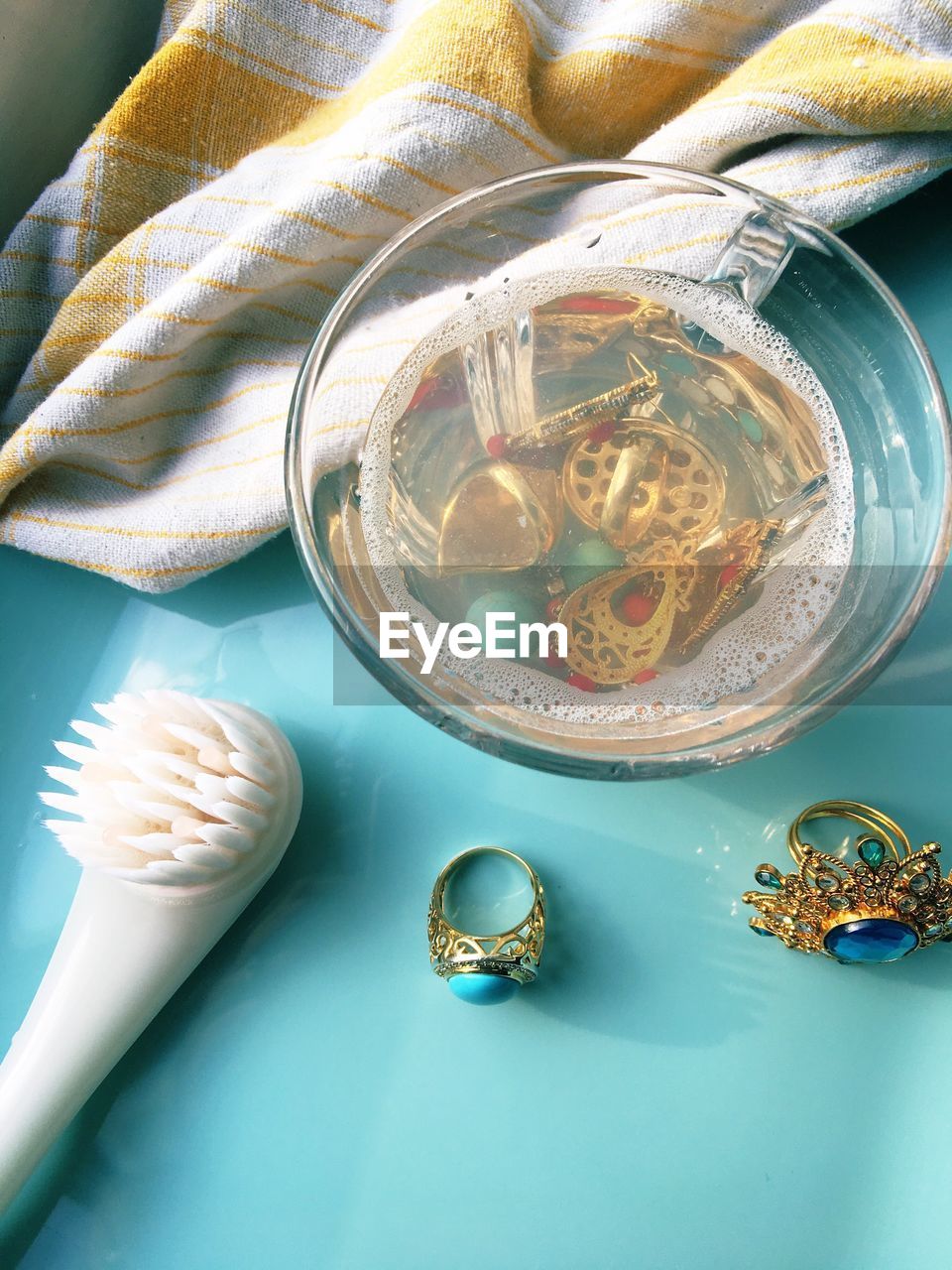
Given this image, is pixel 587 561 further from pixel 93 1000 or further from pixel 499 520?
pixel 93 1000

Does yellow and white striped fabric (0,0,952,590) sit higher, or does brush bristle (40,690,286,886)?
yellow and white striped fabric (0,0,952,590)

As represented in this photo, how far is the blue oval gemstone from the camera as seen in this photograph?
0.47 meters

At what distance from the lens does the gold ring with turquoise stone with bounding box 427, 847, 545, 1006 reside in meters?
0.49

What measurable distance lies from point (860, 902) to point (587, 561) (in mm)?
205

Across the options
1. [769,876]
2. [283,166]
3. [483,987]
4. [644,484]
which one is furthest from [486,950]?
[283,166]

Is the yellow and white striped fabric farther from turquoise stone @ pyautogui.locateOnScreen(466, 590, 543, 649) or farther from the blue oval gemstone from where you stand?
the blue oval gemstone

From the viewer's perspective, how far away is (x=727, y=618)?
20.1 inches

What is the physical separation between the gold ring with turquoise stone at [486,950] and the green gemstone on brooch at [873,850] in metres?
0.16

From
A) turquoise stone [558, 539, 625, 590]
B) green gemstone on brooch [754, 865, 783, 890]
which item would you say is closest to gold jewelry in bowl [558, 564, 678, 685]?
turquoise stone [558, 539, 625, 590]

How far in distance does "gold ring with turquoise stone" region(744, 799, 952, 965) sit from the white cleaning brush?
252 mm

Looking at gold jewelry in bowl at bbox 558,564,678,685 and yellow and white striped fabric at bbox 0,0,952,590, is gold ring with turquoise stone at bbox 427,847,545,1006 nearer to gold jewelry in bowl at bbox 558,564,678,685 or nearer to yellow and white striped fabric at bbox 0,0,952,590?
gold jewelry in bowl at bbox 558,564,678,685

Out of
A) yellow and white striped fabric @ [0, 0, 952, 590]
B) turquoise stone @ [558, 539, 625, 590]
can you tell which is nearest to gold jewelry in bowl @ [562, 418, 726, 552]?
turquoise stone @ [558, 539, 625, 590]

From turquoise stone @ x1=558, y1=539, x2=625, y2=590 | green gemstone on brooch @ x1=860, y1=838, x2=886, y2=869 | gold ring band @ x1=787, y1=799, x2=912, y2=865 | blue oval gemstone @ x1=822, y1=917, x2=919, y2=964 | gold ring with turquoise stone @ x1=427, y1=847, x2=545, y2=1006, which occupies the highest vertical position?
turquoise stone @ x1=558, y1=539, x2=625, y2=590

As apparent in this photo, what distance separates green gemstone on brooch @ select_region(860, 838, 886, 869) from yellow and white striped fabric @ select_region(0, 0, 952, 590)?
325mm
